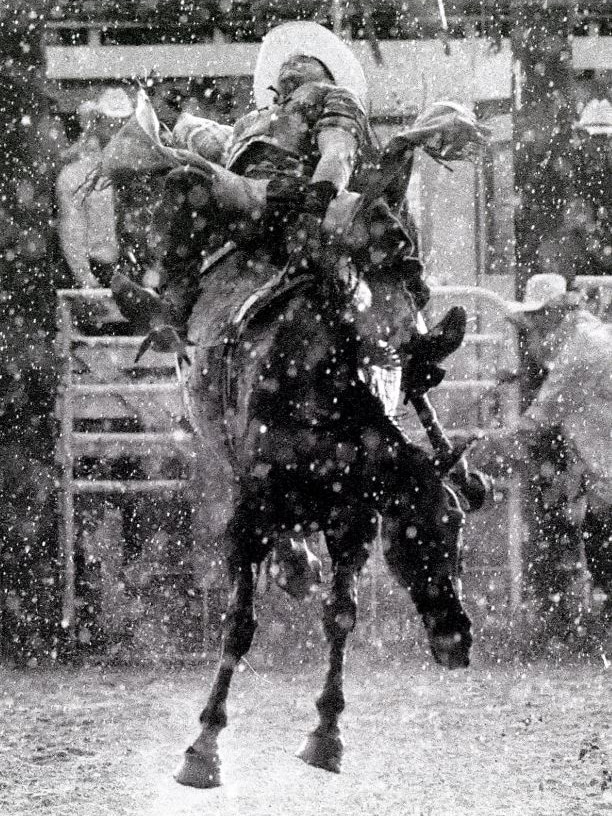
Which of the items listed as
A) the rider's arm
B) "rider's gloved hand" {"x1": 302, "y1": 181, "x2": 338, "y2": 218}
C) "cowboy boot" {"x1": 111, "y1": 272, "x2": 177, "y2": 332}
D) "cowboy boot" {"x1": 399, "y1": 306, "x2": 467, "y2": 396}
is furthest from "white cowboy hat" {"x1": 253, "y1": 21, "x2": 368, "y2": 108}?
"cowboy boot" {"x1": 399, "y1": 306, "x2": 467, "y2": 396}

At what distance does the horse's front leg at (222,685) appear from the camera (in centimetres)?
472

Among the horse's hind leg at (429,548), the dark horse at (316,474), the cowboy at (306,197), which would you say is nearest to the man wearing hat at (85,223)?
the cowboy at (306,197)

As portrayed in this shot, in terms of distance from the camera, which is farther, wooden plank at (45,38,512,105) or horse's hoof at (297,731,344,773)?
wooden plank at (45,38,512,105)

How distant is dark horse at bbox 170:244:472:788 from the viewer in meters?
4.50

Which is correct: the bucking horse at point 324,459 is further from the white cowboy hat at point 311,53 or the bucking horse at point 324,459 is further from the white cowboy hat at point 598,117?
the white cowboy hat at point 598,117

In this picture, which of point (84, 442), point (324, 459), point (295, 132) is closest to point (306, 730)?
point (324, 459)

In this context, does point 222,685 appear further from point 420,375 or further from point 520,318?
point 520,318

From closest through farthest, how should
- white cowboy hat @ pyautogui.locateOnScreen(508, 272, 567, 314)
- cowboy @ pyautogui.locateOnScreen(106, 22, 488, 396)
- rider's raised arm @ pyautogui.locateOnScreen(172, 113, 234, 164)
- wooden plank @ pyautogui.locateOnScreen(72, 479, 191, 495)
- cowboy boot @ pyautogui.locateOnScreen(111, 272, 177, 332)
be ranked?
cowboy @ pyautogui.locateOnScreen(106, 22, 488, 396), cowboy boot @ pyautogui.locateOnScreen(111, 272, 177, 332), rider's raised arm @ pyautogui.locateOnScreen(172, 113, 234, 164), white cowboy hat @ pyautogui.locateOnScreen(508, 272, 567, 314), wooden plank @ pyautogui.locateOnScreen(72, 479, 191, 495)

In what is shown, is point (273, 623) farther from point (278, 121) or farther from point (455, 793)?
point (278, 121)

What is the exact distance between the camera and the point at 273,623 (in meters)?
8.32

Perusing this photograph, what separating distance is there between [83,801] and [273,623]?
3156mm

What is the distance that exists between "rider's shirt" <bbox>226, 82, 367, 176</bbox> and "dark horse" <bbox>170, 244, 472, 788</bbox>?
639 mm

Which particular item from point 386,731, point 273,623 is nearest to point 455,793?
point 386,731

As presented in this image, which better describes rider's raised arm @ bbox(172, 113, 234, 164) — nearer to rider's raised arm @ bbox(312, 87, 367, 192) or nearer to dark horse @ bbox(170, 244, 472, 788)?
rider's raised arm @ bbox(312, 87, 367, 192)
